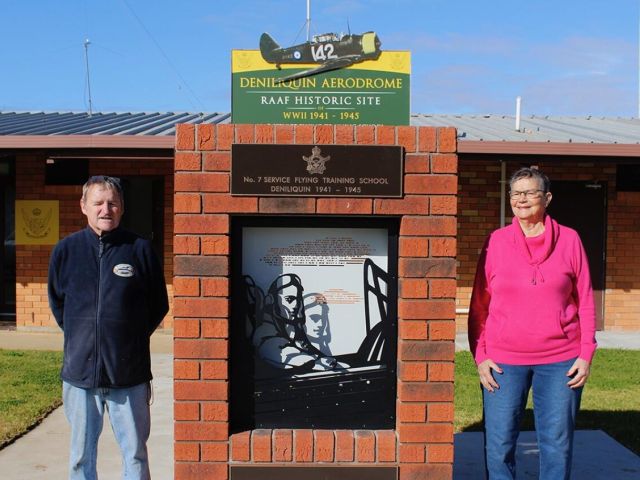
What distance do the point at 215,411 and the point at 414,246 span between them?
121cm

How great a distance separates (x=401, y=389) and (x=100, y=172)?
25.3 feet

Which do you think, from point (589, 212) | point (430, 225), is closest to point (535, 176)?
point (430, 225)

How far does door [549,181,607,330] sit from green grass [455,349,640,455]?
7.18 ft

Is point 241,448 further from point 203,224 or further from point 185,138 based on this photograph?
point 185,138

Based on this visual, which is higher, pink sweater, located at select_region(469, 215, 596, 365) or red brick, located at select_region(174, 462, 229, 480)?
pink sweater, located at select_region(469, 215, 596, 365)

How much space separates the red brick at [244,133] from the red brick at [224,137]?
0.09 feet

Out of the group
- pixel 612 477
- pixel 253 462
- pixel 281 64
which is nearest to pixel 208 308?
pixel 253 462

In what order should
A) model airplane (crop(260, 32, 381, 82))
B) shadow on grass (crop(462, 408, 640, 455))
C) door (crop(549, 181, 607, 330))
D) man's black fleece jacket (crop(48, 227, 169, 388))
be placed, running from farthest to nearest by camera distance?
door (crop(549, 181, 607, 330))
shadow on grass (crop(462, 408, 640, 455))
model airplane (crop(260, 32, 381, 82))
man's black fleece jacket (crop(48, 227, 169, 388))

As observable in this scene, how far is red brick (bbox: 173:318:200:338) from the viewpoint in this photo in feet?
11.2

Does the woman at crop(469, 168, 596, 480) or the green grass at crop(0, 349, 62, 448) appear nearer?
the woman at crop(469, 168, 596, 480)

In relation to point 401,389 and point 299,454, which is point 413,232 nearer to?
point 401,389

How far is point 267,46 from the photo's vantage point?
138 inches

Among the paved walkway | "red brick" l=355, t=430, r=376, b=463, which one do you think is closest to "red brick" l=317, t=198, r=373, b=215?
"red brick" l=355, t=430, r=376, b=463

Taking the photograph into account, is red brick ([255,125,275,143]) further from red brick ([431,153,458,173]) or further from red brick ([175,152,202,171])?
red brick ([431,153,458,173])
